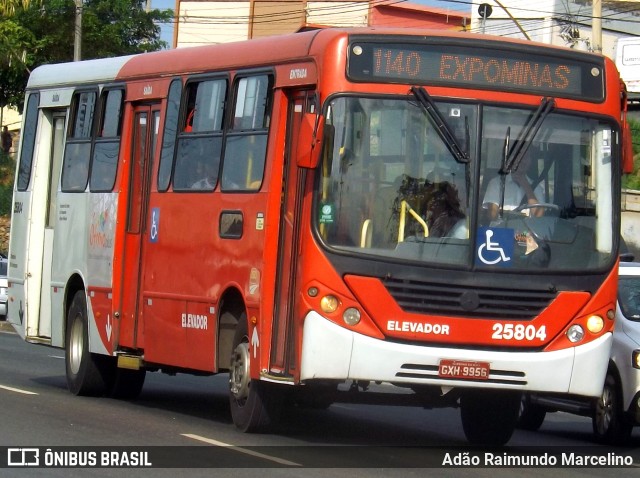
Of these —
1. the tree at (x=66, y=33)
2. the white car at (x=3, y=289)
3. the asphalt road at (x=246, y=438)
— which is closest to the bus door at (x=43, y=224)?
the asphalt road at (x=246, y=438)

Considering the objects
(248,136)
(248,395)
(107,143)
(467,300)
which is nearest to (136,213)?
(107,143)

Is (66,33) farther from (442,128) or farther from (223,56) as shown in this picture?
(442,128)

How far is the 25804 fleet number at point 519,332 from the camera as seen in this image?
10391mm

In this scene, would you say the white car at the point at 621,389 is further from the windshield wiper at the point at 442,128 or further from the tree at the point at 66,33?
the tree at the point at 66,33

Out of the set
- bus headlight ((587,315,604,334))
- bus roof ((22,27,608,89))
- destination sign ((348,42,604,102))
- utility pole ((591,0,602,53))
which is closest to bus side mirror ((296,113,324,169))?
destination sign ((348,42,604,102))

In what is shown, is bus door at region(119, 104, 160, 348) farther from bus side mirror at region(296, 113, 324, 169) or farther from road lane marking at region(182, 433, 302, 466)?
bus side mirror at region(296, 113, 324, 169)

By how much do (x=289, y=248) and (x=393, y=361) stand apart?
4.30 feet

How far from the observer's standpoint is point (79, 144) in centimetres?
1528

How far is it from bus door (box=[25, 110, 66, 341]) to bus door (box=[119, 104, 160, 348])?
2001 millimetres

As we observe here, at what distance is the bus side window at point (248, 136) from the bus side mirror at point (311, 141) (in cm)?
112

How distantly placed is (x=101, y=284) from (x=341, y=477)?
5734 mm

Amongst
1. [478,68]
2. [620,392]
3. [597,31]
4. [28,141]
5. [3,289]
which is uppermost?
[597,31]

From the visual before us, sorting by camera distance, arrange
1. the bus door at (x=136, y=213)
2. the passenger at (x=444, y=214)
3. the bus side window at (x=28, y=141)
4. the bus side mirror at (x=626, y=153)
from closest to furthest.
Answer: the passenger at (x=444, y=214), the bus side mirror at (x=626, y=153), the bus door at (x=136, y=213), the bus side window at (x=28, y=141)

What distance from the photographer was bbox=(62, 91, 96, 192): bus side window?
49.4 ft
